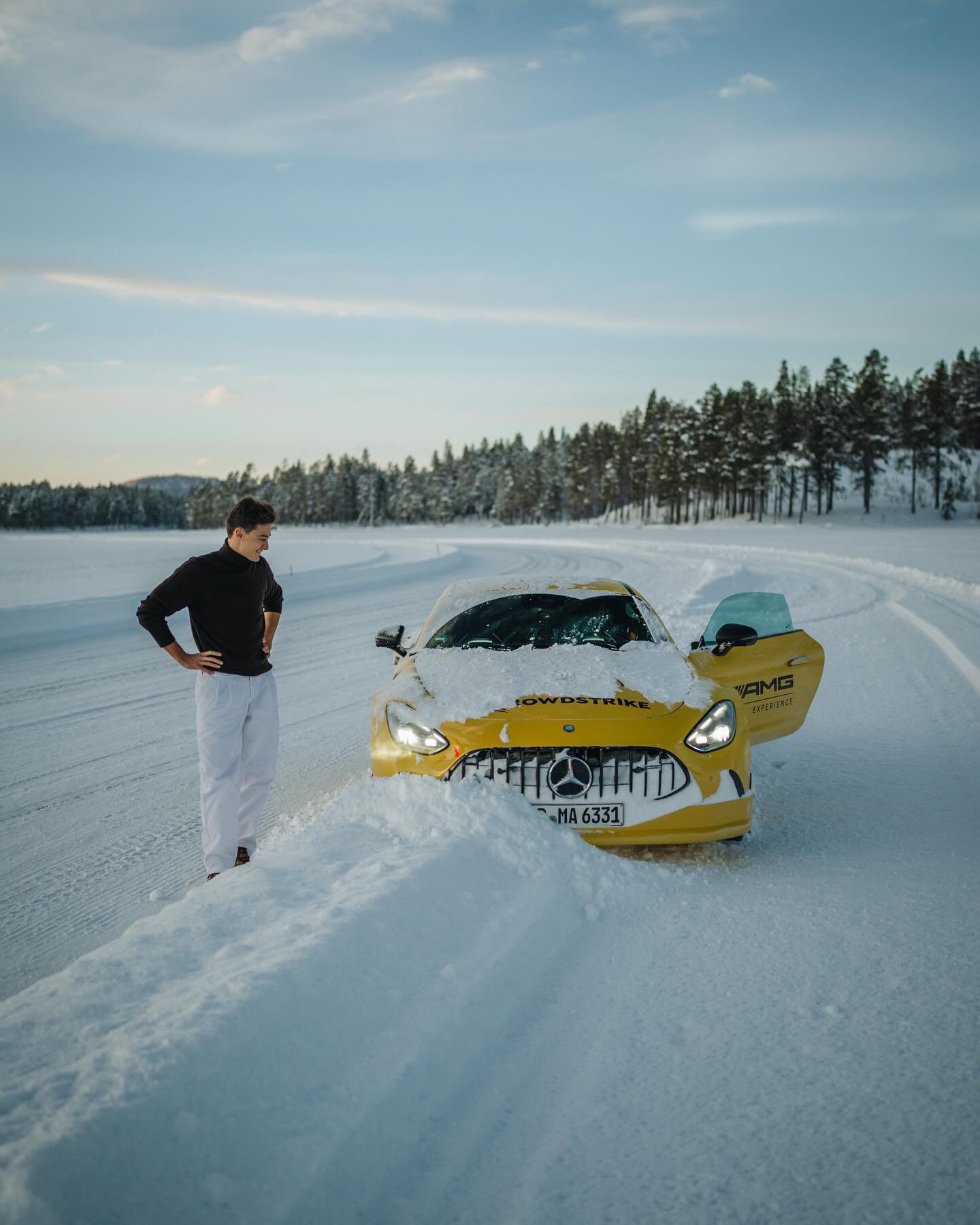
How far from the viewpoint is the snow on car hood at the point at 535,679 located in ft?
13.5

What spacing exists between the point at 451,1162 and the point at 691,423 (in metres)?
94.4

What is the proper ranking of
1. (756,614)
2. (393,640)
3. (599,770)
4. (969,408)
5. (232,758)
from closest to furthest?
(599,770)
(232,758)
(393,640)
(756,614)
(969,408)

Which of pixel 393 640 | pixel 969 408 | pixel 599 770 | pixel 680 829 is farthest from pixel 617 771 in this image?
pixel 969 408

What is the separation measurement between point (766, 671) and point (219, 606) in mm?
3301

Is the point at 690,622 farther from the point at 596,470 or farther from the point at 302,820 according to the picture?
the point at 596,470

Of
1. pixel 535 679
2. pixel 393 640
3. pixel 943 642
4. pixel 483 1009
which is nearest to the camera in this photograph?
pixel 483 1009

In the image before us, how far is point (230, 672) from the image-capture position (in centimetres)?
416

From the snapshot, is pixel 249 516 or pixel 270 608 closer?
pixel 249 516

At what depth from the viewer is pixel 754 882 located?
3885 millimetres

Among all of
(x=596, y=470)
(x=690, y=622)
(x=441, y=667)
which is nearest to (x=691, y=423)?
(x=596, y=470)

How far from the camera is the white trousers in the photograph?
405 centimetres

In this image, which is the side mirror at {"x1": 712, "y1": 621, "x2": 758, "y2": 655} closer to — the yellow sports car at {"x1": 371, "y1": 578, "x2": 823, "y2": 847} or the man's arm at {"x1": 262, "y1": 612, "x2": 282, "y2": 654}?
the yellow sports car at {"x1": 371, "y1": 578, "x2": 823, "y2": 847}

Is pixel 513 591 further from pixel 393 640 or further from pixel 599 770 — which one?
pixel 599 770

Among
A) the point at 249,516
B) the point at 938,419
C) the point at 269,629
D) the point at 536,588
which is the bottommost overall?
the point at 269,629
